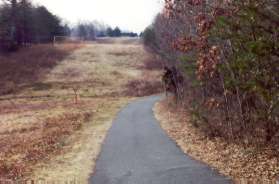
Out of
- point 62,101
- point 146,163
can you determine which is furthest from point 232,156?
point 62,101

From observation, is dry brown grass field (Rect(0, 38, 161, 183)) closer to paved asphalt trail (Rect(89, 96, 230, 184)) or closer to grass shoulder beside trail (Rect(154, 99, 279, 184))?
paved asphalt trail (Rect(89, 96, 230, 184))

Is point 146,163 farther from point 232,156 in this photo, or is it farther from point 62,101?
point 62,101

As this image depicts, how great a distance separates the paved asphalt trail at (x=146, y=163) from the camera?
11945mm

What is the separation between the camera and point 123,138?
20.5 metres

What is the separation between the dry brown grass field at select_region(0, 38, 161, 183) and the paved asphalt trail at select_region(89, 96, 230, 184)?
68cm

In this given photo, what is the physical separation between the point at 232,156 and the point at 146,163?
9.27 ft

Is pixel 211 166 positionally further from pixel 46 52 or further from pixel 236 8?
pixel 46 52

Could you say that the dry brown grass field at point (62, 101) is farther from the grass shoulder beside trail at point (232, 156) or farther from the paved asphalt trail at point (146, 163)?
the grass shoulder beside trail at point (232, 156)

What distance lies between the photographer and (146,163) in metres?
14.4

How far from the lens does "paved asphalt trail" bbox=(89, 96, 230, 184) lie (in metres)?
11.9

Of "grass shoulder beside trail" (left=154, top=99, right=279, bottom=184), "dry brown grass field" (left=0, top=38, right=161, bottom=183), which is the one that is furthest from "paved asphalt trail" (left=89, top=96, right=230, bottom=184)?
"dry brown grass field" (left=0, top=38, right=161, bottom=183)

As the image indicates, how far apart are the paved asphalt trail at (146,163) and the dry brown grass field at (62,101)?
683mm

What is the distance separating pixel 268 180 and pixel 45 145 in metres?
11.4

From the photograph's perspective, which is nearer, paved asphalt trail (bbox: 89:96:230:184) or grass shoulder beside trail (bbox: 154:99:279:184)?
grass shoulder beside trail (bbox: 154:99:279:184)
